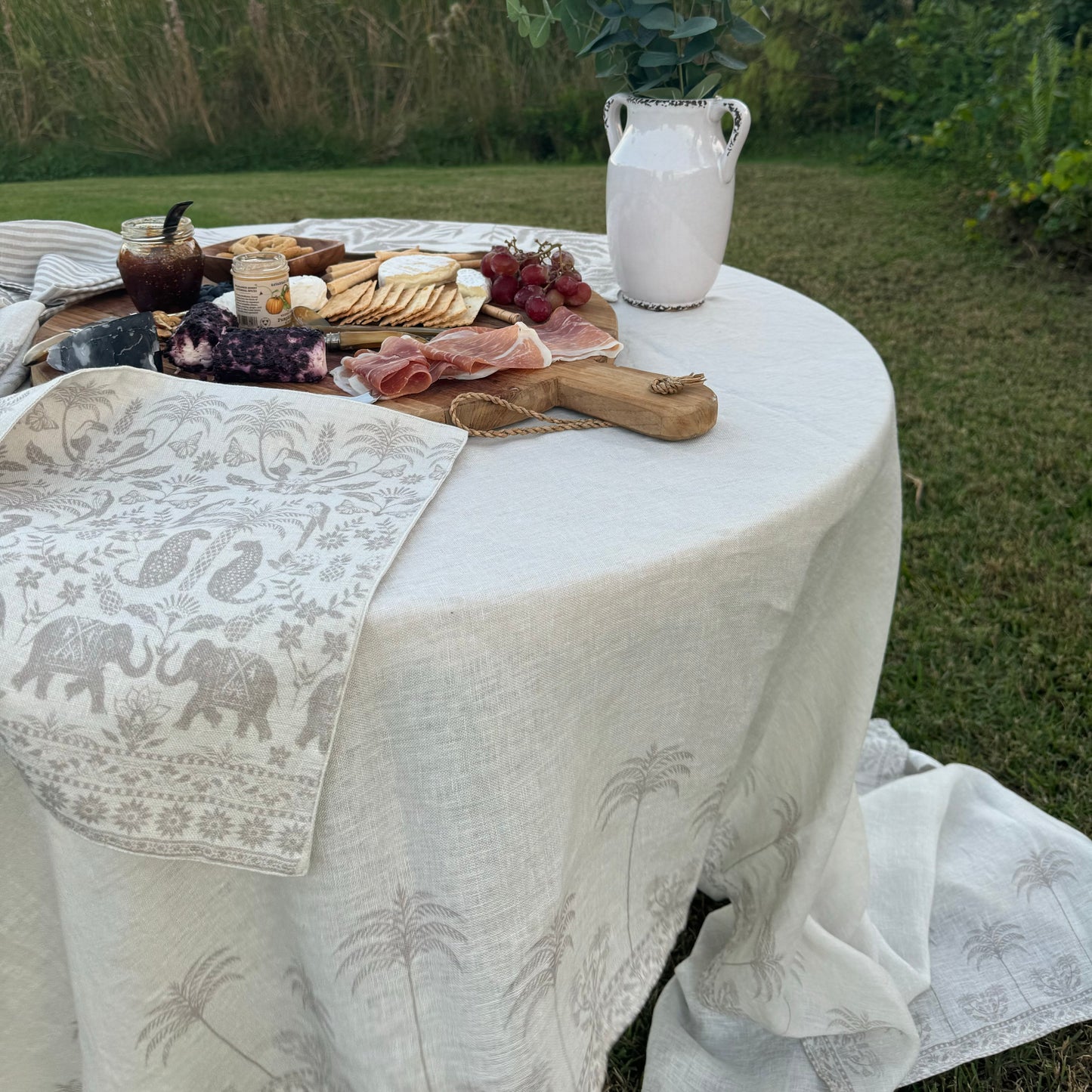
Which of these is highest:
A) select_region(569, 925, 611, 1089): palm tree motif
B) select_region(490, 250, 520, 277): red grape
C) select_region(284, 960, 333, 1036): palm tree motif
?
select_region(490, 250, 520, 277): red grape

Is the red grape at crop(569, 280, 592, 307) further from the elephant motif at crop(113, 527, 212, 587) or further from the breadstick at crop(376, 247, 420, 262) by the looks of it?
the elephant motif at crop(113, 527, 212, 587)

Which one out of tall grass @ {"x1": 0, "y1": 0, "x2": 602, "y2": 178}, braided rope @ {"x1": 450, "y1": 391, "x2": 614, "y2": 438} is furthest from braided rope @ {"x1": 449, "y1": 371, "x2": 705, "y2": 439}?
tall grass @ {"x1": 0, "y1": 0, "x2": 602, "y2": 178}

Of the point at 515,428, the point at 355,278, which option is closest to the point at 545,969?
the point at 515,428

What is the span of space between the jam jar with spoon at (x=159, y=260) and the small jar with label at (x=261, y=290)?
0.47 ft

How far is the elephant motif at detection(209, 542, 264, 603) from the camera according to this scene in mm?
663

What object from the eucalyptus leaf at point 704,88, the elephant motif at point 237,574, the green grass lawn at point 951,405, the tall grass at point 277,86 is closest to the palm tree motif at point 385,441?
the elephant motif at point 237,574

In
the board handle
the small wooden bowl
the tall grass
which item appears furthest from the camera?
the tall grass

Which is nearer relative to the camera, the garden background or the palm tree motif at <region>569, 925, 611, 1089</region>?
the palm tree motif at <region>569, 925, 611, 1089</region>

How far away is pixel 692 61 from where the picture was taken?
1256 millimetres

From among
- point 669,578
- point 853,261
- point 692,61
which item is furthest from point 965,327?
point 669,578

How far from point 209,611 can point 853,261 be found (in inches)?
190

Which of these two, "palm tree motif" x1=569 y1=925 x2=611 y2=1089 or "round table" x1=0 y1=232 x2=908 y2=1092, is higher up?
"round table" x1=0 y1=232 x2=908 y2=1092

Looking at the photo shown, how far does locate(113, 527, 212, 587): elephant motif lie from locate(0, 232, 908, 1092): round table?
0.15 meters

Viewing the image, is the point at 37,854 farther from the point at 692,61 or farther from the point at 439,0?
the point at 439,0
